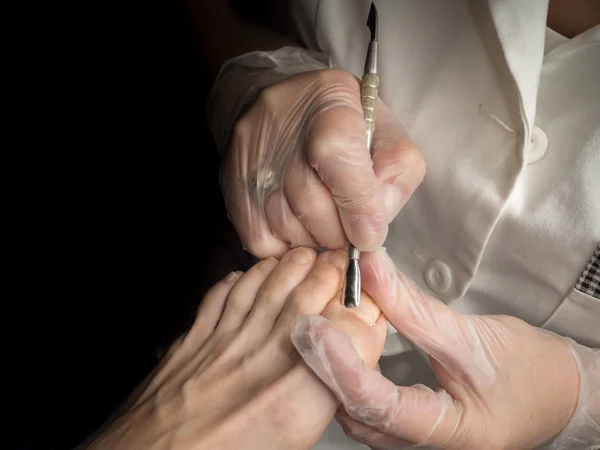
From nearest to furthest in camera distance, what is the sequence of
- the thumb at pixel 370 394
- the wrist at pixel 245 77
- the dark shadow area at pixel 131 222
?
the thumb at pixel 370 394
the wrist at pixel 245 77
the dark shadow area at pixel 131 222

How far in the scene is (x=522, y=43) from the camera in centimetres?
52

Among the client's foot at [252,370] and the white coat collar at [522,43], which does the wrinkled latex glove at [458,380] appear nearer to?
the client's foot at [252,370]

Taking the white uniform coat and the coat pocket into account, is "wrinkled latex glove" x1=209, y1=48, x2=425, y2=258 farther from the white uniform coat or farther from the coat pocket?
the coat pocket

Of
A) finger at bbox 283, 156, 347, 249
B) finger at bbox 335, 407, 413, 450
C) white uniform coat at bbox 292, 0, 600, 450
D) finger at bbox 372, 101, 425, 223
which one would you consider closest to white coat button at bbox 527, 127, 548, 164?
white uniform coat at bbox 292, 0, 600, 450

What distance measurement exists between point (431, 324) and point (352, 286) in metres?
0.09

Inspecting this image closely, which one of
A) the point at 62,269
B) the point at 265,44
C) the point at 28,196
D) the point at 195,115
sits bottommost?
the point at 62,269

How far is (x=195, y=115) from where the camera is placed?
2.97 feet

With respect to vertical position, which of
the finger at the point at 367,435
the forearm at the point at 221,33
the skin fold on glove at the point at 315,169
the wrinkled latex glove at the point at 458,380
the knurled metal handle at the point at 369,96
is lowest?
the finger at the point at 367,435

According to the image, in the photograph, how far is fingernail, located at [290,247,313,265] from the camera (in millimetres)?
557

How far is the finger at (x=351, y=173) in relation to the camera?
1.64 ft

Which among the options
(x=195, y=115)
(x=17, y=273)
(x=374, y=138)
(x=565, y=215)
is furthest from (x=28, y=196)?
(x=565, y=215)

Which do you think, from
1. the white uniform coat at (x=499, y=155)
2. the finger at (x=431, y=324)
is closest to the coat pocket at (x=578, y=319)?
the white uniform coat at (x=499, y=155)

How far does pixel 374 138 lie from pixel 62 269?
59 centimetres

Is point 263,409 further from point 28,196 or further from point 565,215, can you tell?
point 28,196
